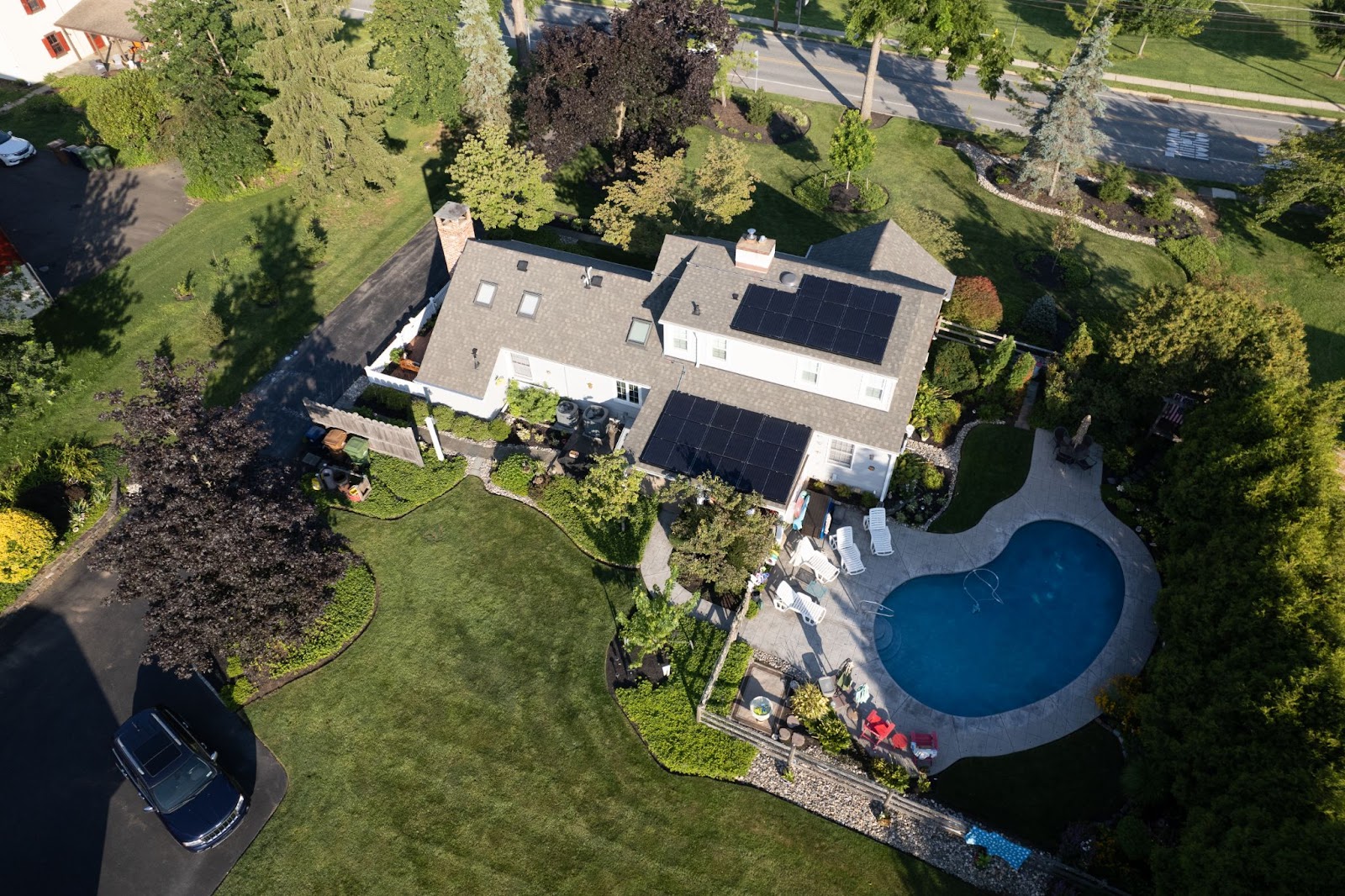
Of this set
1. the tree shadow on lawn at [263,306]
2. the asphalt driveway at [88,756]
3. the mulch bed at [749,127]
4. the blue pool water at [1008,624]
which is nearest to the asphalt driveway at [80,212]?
the tree shadow on lawn at [263,306]

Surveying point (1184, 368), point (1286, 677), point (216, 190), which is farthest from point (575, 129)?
point (1286, 677)

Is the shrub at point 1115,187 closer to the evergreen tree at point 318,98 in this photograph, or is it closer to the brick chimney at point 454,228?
the brick chimney at point 454,228

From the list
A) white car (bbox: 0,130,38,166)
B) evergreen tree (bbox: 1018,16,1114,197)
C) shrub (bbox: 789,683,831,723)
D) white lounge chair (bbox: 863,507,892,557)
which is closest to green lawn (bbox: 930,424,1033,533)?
white lounge chair (bbox: 863,507,892,557)

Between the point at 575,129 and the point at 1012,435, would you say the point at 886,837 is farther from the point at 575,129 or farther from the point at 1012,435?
the point at 575,129

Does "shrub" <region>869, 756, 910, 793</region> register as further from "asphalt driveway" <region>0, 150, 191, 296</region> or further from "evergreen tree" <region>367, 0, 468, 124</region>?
"asphalt driveway" <region>0, 150, 191, 296</region>

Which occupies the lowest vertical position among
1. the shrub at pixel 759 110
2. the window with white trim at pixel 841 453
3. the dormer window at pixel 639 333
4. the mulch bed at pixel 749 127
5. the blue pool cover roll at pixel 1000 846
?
the blue pool cover roll at pixel 1000 846

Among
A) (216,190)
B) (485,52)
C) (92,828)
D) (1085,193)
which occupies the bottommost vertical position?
(92,828)
